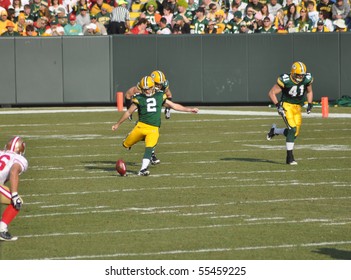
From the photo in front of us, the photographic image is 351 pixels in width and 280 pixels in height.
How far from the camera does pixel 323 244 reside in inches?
501

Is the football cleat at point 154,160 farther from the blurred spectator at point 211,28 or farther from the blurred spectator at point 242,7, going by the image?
the blurred spectator at point 242,7

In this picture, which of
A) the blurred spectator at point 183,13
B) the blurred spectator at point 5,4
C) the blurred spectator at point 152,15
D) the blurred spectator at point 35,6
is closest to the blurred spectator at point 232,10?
the blurred spectator at point 183,13

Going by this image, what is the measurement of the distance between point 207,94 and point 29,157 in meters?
13.1

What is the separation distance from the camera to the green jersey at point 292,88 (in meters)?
20.7

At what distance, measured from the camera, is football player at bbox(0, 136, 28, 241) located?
12.8 metres

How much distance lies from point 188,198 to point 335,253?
14.4 ft

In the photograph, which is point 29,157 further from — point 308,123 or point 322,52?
point 322,52

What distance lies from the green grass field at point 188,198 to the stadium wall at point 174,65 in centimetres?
714

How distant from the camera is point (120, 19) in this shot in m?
34.4

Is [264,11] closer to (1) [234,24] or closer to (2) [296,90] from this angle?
(1) [234,24]

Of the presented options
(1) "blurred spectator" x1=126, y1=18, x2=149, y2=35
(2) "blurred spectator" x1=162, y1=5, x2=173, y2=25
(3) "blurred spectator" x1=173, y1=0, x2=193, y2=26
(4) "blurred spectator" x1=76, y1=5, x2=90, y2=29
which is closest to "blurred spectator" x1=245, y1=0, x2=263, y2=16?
(3) "blurred spectator" x1=173, y1=0, x2=193, y2=26

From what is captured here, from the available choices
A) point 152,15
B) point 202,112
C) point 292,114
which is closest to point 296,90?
point 292,114

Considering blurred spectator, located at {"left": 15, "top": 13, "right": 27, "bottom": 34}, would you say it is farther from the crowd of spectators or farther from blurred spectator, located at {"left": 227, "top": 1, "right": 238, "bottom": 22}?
blurred spectator, located at {"left": 227, "top": 1, "right": 238, "bottom": 22}

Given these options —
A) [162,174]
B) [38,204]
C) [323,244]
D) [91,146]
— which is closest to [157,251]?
[323,244]
